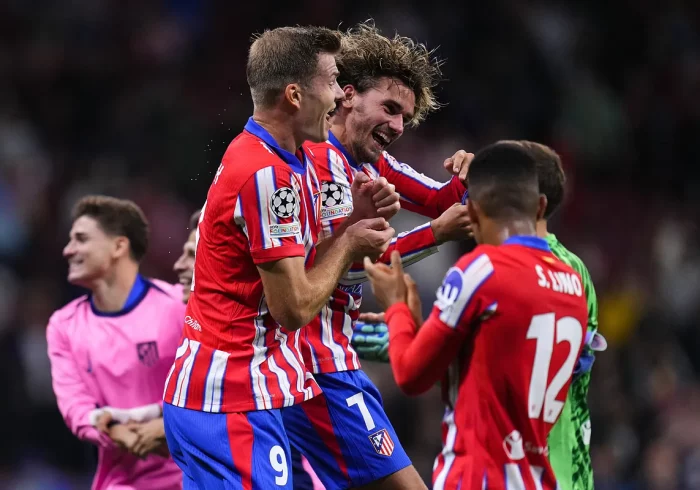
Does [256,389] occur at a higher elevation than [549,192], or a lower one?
lower

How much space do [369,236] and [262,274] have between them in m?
0.45

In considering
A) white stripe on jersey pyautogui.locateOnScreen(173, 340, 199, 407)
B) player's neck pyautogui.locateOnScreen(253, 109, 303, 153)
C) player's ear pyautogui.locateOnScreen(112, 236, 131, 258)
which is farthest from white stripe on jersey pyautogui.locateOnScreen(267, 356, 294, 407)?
player's ear pyautogui.locateOnScreen(112, 236, 131, 258)

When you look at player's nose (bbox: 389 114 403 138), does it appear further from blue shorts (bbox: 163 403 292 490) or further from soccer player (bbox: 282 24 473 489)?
blue shorts (bbox: 163 403 292 490)

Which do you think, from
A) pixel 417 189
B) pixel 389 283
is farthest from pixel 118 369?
pixel 389 283

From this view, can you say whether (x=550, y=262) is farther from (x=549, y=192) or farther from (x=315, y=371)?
(x=315, y=371)

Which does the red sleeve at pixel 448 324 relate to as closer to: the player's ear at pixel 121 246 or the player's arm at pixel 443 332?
the player's arm at pixel 443 332

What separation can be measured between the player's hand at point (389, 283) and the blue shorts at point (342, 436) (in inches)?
40.4

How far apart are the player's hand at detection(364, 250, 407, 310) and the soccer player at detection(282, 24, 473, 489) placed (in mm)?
760

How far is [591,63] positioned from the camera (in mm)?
13242

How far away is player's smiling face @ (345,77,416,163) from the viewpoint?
4832 millimetres

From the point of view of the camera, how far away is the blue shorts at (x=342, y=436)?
4.55 m

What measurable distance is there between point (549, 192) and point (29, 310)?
692cm

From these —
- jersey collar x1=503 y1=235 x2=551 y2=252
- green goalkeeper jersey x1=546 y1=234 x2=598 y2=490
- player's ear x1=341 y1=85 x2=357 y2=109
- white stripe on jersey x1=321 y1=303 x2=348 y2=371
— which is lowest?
green goalkeeper jersey x1=546 y1=234 x2=598 y2=490

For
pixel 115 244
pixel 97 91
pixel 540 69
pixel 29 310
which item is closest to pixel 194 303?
pixel 115 244
